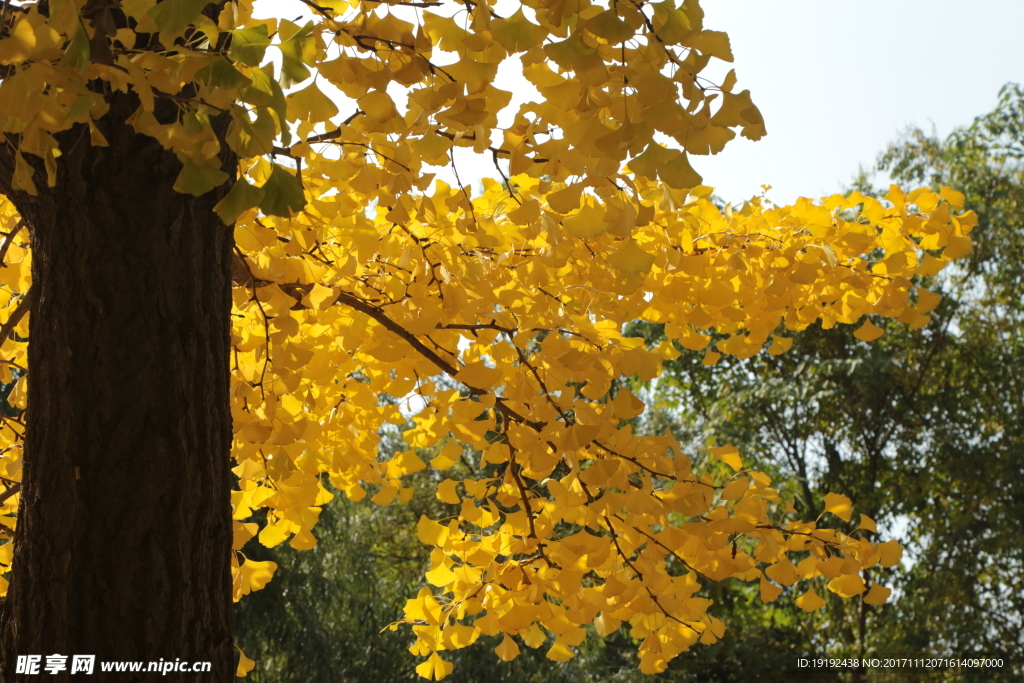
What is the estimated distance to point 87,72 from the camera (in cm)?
89

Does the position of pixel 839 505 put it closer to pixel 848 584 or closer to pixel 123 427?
pixel 848 584

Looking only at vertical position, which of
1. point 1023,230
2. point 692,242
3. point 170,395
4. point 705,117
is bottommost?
point 170,395

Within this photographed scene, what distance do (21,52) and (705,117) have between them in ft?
1.96

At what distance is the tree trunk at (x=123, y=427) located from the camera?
98 centimetres

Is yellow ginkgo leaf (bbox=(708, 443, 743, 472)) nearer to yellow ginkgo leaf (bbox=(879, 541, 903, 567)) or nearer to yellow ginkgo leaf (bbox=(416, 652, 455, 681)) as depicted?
yellow ginkgo leaf (bbox=(879, 541, 903, 567))

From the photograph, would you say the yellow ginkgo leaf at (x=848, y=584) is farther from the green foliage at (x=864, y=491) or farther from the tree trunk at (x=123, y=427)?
the green foliage at (x=864, y=491)

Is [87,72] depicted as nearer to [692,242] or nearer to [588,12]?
[588,12]

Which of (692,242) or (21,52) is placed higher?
(692,242)

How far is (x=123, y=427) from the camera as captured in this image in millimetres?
1010

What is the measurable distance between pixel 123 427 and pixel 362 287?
2.10ft

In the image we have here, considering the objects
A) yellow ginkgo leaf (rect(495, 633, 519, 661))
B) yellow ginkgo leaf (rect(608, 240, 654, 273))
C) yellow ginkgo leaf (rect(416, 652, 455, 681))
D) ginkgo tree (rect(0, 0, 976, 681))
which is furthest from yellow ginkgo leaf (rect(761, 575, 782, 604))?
yellow ginkgo leaf (rect(608, 240, 654, 273))

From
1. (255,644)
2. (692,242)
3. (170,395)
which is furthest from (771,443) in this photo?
(170,395)

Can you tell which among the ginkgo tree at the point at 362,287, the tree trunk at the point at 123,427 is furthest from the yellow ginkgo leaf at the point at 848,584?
the tree trunk at the point at 123,427

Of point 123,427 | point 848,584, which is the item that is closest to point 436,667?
point 848,584
